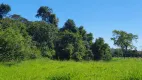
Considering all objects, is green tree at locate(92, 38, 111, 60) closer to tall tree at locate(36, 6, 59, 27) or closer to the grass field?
tall tree at locate(36, 6, 59, 27)

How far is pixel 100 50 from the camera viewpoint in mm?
46438

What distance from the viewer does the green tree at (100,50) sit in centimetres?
4650

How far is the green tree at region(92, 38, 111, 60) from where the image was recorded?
4650 cm

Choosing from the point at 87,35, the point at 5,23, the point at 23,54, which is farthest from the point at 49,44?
the point at 23,54

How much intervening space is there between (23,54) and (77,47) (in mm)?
19013

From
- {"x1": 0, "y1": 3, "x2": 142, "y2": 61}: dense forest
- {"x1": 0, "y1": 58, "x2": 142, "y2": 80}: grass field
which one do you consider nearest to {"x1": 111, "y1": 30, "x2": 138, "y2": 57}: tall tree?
{"x1": 0, "y1": 3, "x2": 142, "y2": 61}: dense forest

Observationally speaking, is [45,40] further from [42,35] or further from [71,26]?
[71,26]

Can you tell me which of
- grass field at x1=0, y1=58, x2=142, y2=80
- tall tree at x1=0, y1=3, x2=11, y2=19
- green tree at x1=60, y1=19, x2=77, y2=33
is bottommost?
grass field at x1=0, y1=58, x2=142, y2=80

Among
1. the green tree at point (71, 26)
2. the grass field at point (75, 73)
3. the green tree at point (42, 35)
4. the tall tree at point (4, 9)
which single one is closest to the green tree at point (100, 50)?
the green tree at point (71, 26)

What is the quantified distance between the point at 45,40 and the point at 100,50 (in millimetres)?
11154

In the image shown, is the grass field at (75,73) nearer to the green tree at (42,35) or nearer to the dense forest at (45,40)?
the dense forest at (45,40)

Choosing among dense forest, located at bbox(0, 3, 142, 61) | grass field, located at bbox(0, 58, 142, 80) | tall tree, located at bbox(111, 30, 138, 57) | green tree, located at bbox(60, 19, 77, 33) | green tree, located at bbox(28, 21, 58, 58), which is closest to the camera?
grass field, located at bbox(0, 58, 142, 80)

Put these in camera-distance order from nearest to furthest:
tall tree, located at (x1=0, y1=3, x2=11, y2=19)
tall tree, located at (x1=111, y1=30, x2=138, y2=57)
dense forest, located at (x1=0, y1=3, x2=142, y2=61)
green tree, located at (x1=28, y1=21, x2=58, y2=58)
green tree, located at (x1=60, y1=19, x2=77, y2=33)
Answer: dense forest, located at (x1=0, y1=3, x2=142, y2=61)
green tree, located at (x1=28, y1=21, x2=58, y2=58)
tall tree, located at (x1=0, y1=3, x2=11, y2=19)
green tree, located at (x1=60, y1=19, x2=77, y2=33)
tall tree, located at (x1=111, y1=30, x2=138, y2=57)

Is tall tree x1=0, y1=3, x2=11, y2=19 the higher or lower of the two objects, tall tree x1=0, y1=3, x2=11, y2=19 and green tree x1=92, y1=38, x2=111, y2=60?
the higher
